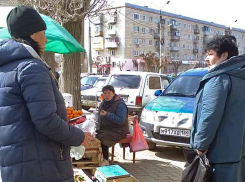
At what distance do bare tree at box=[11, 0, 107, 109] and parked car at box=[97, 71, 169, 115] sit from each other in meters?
2.78

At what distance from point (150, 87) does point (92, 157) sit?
5.58m

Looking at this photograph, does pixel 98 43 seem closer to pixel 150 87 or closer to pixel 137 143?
pixel 150 87

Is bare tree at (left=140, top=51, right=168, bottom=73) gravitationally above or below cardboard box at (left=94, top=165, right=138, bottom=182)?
above

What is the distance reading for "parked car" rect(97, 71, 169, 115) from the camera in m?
9.07

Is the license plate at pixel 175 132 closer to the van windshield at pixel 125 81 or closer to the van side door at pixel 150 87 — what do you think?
the van side door at pixel 150 87

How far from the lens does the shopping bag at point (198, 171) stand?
238 centimetres

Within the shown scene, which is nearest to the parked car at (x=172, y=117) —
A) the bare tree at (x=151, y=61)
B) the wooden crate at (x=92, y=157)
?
the wooden crate at (x=92, y=157)

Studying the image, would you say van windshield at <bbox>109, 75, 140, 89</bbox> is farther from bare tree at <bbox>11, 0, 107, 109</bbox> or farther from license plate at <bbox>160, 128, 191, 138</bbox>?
license plate at <bbox>160, 128, 191, 138</bbox>

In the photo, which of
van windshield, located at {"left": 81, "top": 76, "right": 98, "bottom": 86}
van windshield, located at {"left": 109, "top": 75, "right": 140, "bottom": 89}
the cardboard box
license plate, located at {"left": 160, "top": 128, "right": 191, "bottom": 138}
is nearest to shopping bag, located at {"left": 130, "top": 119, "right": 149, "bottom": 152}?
license plate, located at {"left": 160, "top": 128, "right": 191, "bottom": 138}

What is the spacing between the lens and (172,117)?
5.42 meters

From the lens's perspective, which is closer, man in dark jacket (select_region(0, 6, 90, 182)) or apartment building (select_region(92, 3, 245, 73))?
man in dark jacket (select_region(0, 6, 90, 182))

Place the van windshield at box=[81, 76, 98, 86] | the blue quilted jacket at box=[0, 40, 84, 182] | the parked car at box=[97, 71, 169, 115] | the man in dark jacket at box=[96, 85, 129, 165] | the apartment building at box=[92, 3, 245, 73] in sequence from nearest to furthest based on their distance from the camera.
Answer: the blue quilted jacket at box=[0, 40, 84, 182], the man in dark jacket at box=[96, 85, 129, 165], the parked car at box=[97, 71, 169, 115], the van windshield at box=[81, 76, 98, 86], the apartment building at box=[92, 3, 245, 73]

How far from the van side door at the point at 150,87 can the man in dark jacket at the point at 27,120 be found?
24.6ft

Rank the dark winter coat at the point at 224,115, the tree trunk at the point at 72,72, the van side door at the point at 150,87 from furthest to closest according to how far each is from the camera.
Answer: the van side door at the point at 150,87, the tree trunk at the point at 72,72, the dark winter coat at the point at 224,115
